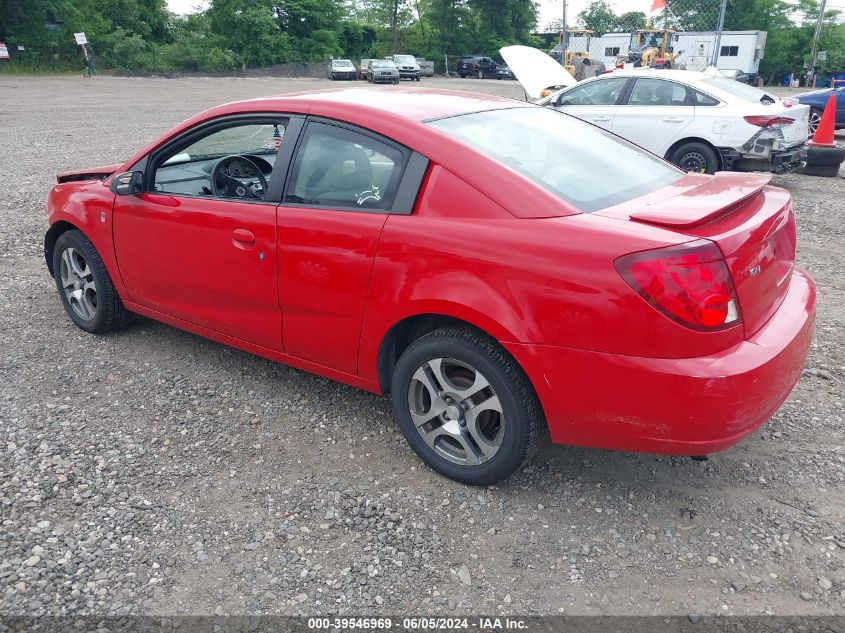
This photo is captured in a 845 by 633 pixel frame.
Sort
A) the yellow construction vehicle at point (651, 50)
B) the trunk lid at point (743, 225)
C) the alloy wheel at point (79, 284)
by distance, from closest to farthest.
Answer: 1. the trunk lid at point (743, 225)
2. the alloy wheel at point (79, 284)
3. the yellow construction vehicle at point (651, 50)

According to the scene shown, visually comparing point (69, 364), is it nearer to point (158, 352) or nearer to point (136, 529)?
point (158, 352)

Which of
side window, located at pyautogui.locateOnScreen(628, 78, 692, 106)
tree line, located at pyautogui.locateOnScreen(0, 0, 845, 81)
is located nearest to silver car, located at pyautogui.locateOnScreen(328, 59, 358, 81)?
tree line, located at pyautogui.locateOnScreen(0, 0, 845, 81)

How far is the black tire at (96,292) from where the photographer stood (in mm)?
4379

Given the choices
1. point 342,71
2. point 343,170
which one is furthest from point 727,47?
point 343,170

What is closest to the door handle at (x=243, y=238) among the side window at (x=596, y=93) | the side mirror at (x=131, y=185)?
the side mirror at (x=131, y=185)

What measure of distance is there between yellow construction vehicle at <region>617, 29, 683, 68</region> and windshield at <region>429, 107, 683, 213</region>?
19.1 metres

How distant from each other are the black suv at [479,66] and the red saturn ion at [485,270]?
50.6 m

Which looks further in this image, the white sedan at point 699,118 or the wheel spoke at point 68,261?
the white sedan at point 699,118

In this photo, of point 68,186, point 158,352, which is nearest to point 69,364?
point 158,352

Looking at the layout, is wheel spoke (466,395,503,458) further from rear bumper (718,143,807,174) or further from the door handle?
rear bumper (718,143,807,174)

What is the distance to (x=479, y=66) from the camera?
51469mm

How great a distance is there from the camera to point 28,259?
6.29 meters

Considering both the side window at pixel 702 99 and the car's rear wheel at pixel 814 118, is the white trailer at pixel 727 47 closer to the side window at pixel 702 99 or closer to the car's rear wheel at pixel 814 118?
the car's rear wheel at pixel 814 118

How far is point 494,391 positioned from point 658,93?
26.1ft
